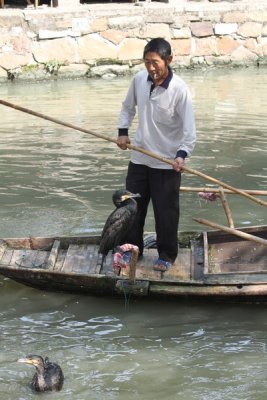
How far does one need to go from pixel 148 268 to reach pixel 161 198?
66cm

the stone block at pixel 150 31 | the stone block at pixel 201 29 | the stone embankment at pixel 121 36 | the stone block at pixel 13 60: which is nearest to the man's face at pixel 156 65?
the stone embankment at pixel 121 36

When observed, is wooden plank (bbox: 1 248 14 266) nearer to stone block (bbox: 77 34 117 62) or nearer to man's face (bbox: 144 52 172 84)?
man's face (bbox: 144 52 172 84)

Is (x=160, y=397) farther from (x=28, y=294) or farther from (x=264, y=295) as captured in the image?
(x=28, y=294)

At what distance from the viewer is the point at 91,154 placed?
11594 mm

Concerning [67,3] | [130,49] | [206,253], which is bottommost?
[206,253]

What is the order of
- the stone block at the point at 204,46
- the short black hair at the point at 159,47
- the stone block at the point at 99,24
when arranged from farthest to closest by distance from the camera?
the stone block at the point at 204,46 < the stone block at the point at 99,24 < the short black hair at the point at 159,47

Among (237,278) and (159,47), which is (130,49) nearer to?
(159,47)

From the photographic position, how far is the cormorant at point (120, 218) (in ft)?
20.9

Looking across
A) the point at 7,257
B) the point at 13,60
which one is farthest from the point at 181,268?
the point at 13,60

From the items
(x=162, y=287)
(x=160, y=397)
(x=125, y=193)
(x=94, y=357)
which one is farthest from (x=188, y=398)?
(x=125, y=193)

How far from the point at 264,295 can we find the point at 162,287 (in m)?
0.78

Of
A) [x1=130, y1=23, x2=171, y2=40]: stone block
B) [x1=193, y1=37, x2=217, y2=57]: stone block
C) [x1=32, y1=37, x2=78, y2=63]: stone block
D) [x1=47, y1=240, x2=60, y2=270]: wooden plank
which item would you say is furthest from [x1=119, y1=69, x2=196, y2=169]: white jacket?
[x1=193, y1=37, x2=217, y2=57]: stone block

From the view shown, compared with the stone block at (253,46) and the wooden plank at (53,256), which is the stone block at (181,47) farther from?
the wooden plank at (53,256)

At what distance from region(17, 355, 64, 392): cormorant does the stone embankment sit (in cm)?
1178
